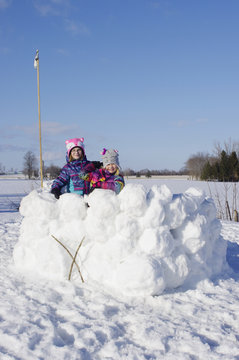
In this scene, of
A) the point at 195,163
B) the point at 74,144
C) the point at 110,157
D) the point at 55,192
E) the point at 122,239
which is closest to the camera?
the point at 122,239

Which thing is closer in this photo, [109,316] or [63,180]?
[109,316]

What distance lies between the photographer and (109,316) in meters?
3.34

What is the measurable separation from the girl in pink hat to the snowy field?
1.76ft

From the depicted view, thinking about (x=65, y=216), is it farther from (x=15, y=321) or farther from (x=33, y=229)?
(x=15, y=321)

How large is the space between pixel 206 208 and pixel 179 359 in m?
2.62

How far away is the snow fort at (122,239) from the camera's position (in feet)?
12.8

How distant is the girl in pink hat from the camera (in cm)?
501

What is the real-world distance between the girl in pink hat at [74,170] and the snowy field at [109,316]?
21.1 inches

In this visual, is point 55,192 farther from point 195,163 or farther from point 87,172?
point 195,163

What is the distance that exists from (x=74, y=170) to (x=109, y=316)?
236 cm

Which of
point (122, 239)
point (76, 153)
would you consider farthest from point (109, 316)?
point (76, 153)

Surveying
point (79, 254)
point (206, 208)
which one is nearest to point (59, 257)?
point (79, 254)

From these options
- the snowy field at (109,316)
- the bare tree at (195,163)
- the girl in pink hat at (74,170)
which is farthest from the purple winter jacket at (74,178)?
the bare tree at (195,163)

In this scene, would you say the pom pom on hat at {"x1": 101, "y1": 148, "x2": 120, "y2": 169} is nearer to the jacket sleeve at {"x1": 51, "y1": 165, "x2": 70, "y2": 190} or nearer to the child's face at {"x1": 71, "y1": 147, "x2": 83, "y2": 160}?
the child's face at {"x1": 71, "y1": 147, "x2": 83, "y2": 160}
